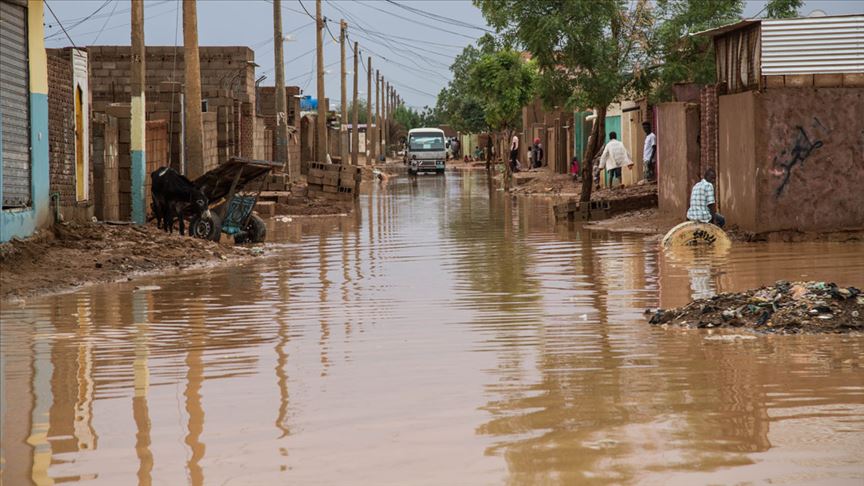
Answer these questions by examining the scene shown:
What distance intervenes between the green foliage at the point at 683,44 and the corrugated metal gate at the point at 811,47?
25.3 feet

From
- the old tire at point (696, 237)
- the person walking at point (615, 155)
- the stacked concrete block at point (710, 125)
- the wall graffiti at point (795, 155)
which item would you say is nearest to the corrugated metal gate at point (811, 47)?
the wall graffiti at point (795, 155)

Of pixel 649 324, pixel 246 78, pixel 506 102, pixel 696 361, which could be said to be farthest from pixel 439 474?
pixel 506 102

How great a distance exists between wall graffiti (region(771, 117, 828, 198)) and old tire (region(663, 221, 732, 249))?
1444 millimetres

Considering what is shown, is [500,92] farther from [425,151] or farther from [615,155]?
→ [615,155]

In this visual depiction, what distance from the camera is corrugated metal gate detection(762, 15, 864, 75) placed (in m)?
18.2

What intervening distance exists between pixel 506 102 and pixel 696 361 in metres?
50.5

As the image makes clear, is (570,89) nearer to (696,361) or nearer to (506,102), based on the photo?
(696,361)

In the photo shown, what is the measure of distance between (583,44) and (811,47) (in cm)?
789

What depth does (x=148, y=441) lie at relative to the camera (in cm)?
629

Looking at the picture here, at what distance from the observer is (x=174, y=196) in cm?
1955

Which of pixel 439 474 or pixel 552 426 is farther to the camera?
pixel 552 426

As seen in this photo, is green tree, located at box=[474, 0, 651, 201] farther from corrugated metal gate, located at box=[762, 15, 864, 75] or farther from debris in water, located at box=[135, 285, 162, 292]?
debris in water, located at box=[135, 285, 162, 292]

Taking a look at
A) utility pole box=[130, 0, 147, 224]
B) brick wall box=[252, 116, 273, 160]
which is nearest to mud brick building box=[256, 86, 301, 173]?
brick wall box=[252, 116, 273, 160]

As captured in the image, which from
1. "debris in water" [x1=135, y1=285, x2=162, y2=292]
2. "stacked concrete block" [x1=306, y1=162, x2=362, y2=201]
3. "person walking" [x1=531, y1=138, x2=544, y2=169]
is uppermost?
"person walking" [x1=531, y1=138, x2=544, y2=169]
